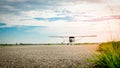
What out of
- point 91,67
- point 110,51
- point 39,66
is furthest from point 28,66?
point 110,51

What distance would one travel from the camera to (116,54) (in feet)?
13.9

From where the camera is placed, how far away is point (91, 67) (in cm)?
492

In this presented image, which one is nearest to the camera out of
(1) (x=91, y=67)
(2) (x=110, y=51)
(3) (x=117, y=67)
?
(3) (x=117, y=67)

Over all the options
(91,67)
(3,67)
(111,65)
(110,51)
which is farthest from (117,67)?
(3,67)

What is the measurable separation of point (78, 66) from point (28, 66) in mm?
875

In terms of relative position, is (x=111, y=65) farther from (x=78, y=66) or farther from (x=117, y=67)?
(x=78, y=66)

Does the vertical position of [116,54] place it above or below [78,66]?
above

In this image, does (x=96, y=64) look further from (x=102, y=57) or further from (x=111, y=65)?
(x=111, y=65)

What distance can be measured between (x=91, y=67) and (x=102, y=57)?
0.36 m

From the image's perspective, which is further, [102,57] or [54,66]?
[54,66]

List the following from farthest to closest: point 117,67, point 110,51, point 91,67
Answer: point 91,67
point 110,51
point 117,67

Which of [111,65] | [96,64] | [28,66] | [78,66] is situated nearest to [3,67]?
[28,66]

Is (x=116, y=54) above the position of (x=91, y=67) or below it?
above

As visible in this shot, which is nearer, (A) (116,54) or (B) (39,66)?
(A) (116,54)
